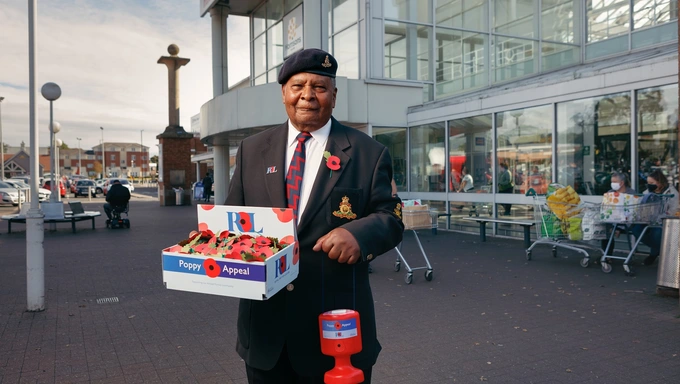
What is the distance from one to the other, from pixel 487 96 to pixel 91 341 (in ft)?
35.6

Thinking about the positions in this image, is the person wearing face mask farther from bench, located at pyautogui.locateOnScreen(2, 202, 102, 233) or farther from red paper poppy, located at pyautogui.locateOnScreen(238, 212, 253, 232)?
bench, located at pyautogui.locateOnScreen(2, 202, 102, 233)

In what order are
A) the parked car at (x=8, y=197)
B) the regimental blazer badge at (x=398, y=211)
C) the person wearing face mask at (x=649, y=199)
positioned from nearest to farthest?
the regimental blazer badge at (x=398, y=211) < the person wearing face mask at (x=649, y=199) < the parked car at (x=8, y=197)

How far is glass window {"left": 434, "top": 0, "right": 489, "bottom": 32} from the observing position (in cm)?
1764

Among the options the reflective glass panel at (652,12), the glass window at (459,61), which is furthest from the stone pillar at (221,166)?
the reflective glass panel at (652,12)

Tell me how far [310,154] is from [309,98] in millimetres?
232

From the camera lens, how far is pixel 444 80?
17406 mm

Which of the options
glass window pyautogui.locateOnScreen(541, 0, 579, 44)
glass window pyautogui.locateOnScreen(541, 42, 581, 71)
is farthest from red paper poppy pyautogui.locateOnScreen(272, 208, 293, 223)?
glass window pyautogui.locateOnScreen(541, 0, 579, 44)

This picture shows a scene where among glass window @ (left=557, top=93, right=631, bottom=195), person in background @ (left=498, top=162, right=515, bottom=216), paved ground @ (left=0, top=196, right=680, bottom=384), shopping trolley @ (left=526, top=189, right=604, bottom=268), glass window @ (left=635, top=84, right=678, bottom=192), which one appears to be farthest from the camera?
person in background @ (left=498, top=162, right=515, bottom=216)

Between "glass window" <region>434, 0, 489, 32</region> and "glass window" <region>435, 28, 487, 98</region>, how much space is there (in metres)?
0.26

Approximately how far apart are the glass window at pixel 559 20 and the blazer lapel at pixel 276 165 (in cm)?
1772

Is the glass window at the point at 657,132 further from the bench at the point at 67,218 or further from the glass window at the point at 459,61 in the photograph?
the bench at the point at 67,218

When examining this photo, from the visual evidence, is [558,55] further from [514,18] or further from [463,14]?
[463,14]

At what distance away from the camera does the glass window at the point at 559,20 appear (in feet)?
57.4

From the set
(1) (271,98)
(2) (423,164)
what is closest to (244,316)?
(2) (423,164)
